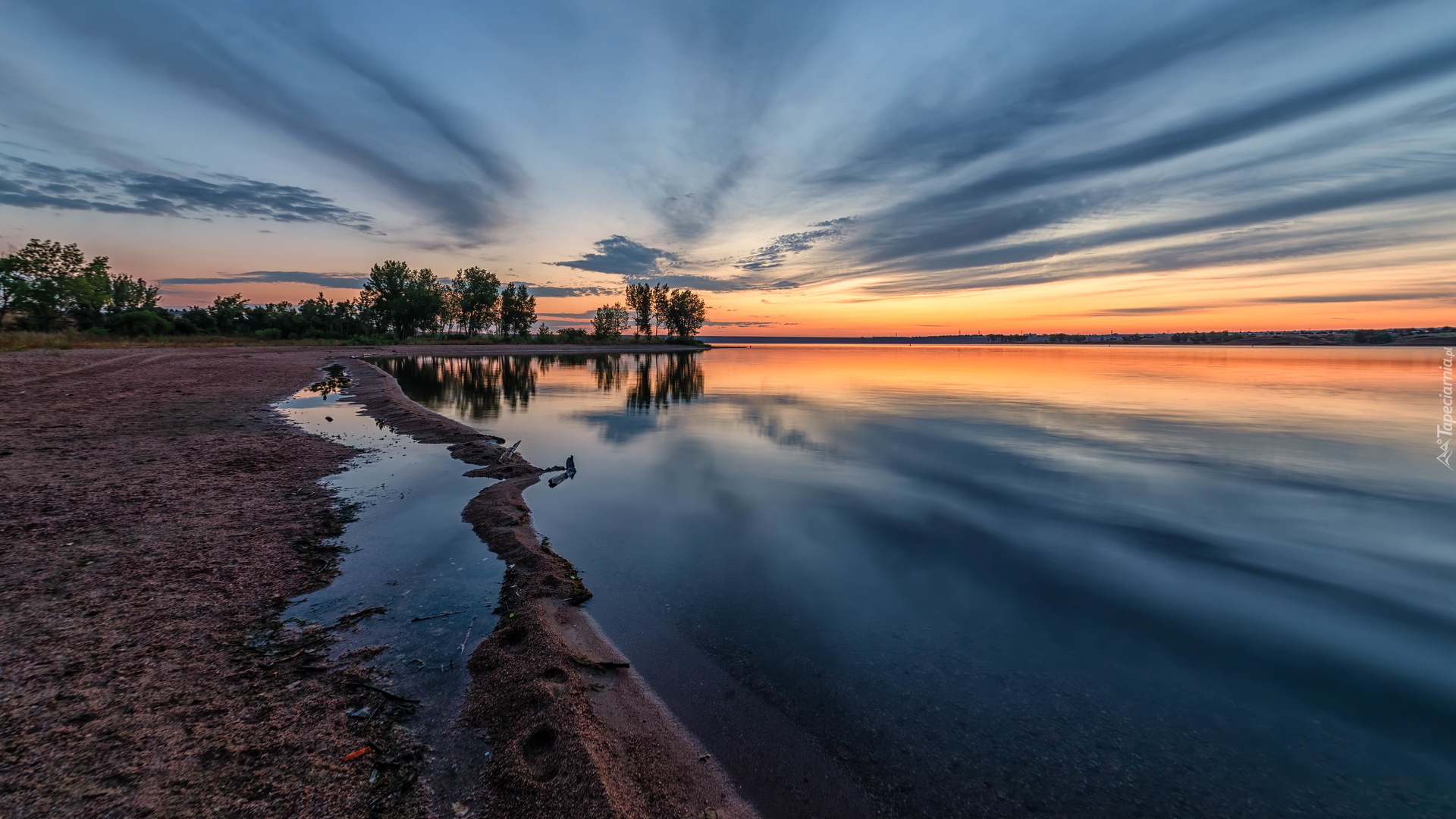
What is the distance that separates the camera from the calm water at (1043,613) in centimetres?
436

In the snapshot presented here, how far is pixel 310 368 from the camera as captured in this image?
135 ft

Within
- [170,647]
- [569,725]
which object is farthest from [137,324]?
[569,725]

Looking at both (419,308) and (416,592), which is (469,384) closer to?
(416,592)

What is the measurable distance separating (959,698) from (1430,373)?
2655 inches

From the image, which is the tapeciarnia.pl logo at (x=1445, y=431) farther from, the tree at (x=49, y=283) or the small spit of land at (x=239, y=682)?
the tree at (x=49, y=283)

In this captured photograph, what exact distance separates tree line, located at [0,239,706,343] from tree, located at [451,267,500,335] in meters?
0.20

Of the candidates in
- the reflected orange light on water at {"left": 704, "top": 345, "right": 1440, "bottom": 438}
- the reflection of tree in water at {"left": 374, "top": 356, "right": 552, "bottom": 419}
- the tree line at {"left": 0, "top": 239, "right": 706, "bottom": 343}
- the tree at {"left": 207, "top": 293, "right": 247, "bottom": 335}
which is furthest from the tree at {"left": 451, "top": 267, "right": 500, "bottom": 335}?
the reflected orange light on water at {"left": 704, "top": 345, "right": 1440, "bottom": 438}

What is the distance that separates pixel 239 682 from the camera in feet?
14.8

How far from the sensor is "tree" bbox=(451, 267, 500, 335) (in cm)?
11538

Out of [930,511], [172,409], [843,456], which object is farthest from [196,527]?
[172,409]

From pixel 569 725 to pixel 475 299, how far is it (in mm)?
127716

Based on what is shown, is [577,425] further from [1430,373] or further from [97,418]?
[1430,373]

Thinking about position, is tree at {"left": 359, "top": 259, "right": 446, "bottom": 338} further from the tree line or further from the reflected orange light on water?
the reflected orange light on water

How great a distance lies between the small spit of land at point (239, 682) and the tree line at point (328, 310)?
85.6m
